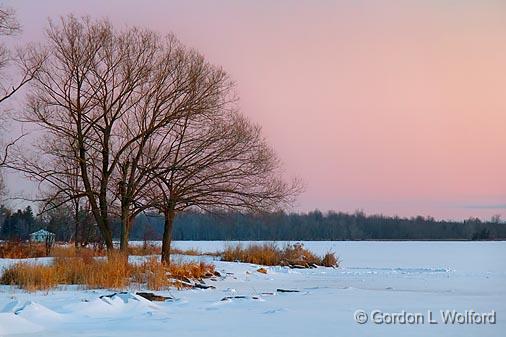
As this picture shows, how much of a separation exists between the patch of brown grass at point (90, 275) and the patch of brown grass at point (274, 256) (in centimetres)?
1137

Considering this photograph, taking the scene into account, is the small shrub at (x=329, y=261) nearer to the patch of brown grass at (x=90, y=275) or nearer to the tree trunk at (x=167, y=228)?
the tree trunk at (x=167, y=228)

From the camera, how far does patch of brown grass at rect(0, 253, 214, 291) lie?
50.3 feet

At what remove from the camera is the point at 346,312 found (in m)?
11.7

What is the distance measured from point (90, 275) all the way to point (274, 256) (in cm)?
1533

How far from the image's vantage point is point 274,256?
30344mm

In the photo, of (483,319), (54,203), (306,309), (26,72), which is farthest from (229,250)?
(483,319)

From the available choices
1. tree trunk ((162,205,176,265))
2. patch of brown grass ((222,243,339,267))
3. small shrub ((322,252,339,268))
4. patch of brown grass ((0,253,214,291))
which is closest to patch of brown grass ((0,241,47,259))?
tree trunk ((162,205,176,265))

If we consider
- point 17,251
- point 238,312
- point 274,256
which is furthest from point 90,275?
point 274,256

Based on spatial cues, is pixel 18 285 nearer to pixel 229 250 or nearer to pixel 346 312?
pixel 346 312

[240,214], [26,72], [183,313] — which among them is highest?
[26,72]

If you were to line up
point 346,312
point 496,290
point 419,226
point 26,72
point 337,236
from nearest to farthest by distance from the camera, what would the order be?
point 346,312 → point 496,290 → point 26,72 → point 337,236 → point 419,226

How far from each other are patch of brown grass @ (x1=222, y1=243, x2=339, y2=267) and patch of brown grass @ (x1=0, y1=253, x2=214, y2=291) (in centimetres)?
1137

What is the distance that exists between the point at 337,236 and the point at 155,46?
10514 centimetres

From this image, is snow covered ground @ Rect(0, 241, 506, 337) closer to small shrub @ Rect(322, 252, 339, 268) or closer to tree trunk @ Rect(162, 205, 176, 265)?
tree trunk @ Rect(162, 205, 176, 265)
